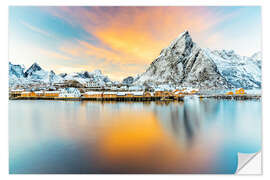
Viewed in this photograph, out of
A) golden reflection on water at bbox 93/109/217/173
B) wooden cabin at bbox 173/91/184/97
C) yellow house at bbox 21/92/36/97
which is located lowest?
golden reflection on water at bbox 93/109/217/173

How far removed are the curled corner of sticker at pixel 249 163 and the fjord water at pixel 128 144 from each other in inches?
2.9

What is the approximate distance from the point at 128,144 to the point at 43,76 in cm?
243

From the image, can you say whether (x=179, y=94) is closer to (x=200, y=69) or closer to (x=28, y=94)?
(x=200, y=69)

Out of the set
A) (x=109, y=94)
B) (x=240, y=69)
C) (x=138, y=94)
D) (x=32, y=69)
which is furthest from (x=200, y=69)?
(x=32, y=69)

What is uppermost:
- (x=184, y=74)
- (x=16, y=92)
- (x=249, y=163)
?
(x=184, y=74)

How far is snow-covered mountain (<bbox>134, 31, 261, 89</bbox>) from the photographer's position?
2.74m

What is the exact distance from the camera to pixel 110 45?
290 cm

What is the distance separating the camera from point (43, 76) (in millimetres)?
2912

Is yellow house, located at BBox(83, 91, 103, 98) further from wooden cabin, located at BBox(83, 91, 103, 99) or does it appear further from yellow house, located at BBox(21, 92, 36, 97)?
yellow house, located at BBox(21, 92, 36, 97)

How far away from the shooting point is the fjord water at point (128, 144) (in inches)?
80.8

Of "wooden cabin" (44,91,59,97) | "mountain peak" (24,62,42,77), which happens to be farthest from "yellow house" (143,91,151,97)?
"mountain peak" (24,62,42,77)

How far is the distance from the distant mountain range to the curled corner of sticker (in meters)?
1.27
